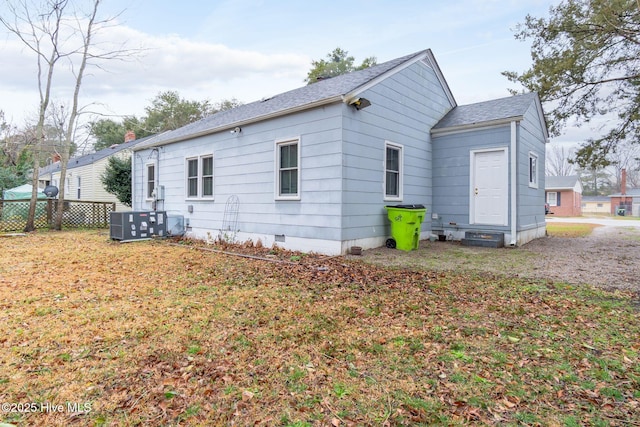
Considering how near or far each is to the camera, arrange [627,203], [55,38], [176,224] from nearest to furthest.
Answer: [176,224] → [55,38] → [627,203]

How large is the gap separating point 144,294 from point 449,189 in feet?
25.5

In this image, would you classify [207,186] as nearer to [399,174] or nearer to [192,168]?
[192,168]

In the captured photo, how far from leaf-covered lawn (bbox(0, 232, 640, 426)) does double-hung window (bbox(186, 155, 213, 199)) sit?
559 centimetres

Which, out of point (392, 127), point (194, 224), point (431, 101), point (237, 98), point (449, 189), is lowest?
point (194, 224)

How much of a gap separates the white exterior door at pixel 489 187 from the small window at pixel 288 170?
4551mm

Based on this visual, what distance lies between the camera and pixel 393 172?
8.30 meters

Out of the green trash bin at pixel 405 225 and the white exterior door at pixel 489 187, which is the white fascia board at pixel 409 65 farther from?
the white exterior door at pixel 489 187

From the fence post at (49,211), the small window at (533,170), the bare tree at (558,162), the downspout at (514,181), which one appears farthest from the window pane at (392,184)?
the bare tree at (558,162)

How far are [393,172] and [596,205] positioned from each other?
46564 millimetres

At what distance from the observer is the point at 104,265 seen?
244 inches

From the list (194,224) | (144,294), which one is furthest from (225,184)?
(144,294)

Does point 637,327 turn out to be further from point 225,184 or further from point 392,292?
point 225,184

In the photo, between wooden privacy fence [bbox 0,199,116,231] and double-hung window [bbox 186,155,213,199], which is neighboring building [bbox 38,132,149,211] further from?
double-hung window [bbox 186,155,213,199]

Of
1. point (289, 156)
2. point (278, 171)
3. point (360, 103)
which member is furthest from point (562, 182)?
point (278, 171)
